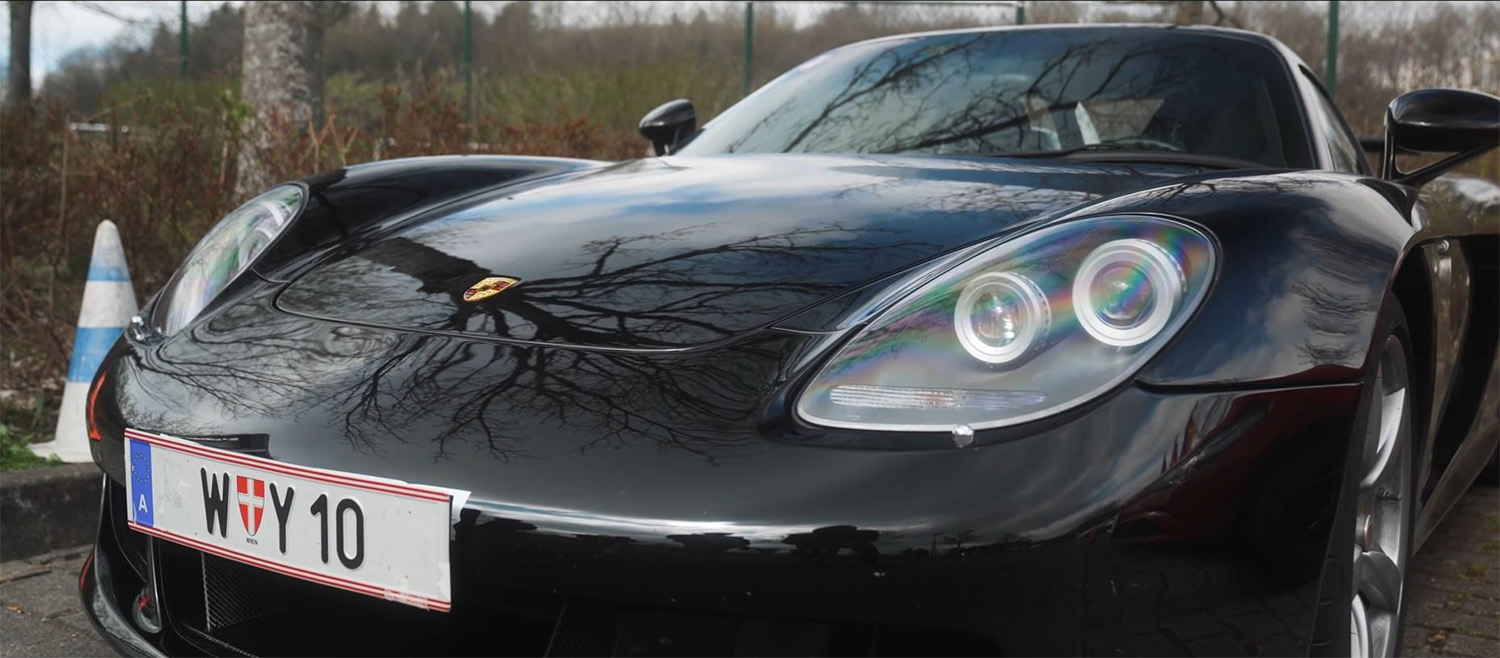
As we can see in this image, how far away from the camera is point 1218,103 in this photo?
95.7 inches

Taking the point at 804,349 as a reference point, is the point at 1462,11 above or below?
above

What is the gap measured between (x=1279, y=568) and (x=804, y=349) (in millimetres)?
526

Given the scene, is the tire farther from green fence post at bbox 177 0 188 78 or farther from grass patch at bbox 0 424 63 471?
green fence post at bbox 177 0 188 78

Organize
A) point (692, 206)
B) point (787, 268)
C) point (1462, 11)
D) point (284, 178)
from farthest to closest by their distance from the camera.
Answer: point (1462, 11) → point (284, 178) → point (692, 206) → point (787, 268)

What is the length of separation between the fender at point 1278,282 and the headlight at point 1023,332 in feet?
0.09

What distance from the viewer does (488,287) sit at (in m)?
1.76

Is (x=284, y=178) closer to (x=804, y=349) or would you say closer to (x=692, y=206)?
(x=692, y=206)

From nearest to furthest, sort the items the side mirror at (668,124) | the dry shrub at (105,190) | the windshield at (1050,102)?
1. the windshield at (1050,102)
2. the side mirror at (668,124)
3. the dry shrub at (105,190)

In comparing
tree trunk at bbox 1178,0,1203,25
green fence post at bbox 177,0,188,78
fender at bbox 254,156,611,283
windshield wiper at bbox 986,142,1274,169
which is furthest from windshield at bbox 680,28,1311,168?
green fence post at bbox 177,0,188,78

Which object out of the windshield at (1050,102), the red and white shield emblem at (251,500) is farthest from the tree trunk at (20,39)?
the red and white shield emblem at (251,500)

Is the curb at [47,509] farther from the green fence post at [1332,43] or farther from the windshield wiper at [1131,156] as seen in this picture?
the green fence post at [1332,43]

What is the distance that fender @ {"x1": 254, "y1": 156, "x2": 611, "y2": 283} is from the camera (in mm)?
2107

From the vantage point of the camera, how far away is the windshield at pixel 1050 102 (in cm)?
239

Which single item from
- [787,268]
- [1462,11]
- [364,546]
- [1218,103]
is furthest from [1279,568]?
[1462,11]
